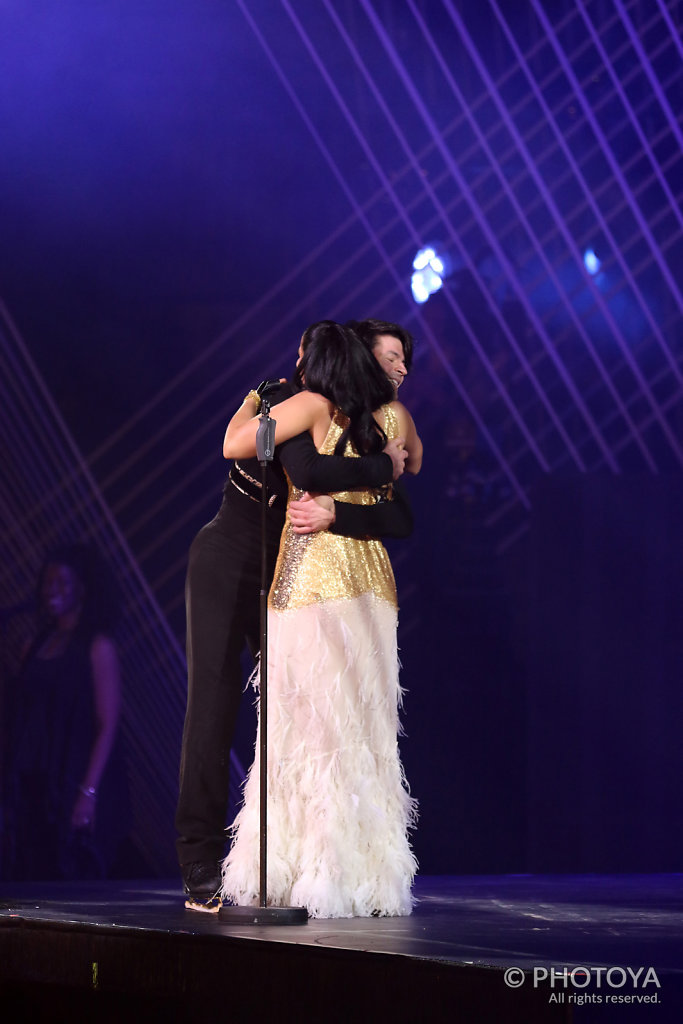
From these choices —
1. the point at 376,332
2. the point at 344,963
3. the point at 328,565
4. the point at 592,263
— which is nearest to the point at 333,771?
the point at 328,565

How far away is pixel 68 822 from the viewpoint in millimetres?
4660

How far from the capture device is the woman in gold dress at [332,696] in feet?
9.64

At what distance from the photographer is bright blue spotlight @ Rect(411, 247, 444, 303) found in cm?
500

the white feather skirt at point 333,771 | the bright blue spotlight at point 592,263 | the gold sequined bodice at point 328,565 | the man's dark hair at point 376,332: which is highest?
the bright blue spotlight at point 592,263

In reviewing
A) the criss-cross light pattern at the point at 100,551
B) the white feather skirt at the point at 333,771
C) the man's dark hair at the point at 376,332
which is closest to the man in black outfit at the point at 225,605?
the man's dark hair at the point at 376,332

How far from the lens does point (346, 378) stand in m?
3.06

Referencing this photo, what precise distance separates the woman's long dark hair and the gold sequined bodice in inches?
1.3

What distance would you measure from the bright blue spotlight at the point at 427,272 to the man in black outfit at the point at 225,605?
1767mm

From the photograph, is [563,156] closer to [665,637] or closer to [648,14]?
[648,14]

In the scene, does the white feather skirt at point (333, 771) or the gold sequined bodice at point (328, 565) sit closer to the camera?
the white feather skirt at point (333, 771)

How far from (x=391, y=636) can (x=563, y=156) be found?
2.69 metres

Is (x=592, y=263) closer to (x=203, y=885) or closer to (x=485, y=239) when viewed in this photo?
(x=485, y=239)

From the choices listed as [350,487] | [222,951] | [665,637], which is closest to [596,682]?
[665,637]

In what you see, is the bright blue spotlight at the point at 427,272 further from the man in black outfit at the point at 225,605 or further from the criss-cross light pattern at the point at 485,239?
the man in black outfit at the point at 225,605
